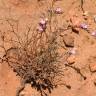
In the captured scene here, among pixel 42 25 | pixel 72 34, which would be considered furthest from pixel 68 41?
pixel 42 25

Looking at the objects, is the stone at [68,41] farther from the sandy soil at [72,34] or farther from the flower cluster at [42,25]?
the flower cluster at [42,25]

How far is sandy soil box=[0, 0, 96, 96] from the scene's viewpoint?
291 centimetres

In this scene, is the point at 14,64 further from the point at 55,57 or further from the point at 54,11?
the point at 54,11

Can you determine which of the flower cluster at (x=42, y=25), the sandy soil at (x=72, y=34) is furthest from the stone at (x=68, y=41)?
the flower cluster at (x=42, y=25)

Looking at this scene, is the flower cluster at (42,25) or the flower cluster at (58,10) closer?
the flower cluster at (42,25)

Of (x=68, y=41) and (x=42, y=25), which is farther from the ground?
(x=42, y=25)

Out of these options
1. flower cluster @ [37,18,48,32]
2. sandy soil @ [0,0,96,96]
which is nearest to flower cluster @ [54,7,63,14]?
sandy soil @ [0,0,96,96]

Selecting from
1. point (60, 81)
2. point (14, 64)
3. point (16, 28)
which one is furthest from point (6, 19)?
point (60, 81)

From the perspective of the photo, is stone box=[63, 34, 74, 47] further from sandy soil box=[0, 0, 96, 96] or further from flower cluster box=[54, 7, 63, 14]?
flower cluster box=[54, 7, 63, 14]

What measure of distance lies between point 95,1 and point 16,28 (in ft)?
Answer: 2.62

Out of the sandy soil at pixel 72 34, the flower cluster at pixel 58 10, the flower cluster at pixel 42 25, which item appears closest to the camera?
the sandy soil at pixel 72 34

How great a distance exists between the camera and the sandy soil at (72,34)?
2906 millimetres

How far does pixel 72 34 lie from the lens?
10.6 ft

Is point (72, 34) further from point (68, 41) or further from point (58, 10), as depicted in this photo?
point (58, 10)
